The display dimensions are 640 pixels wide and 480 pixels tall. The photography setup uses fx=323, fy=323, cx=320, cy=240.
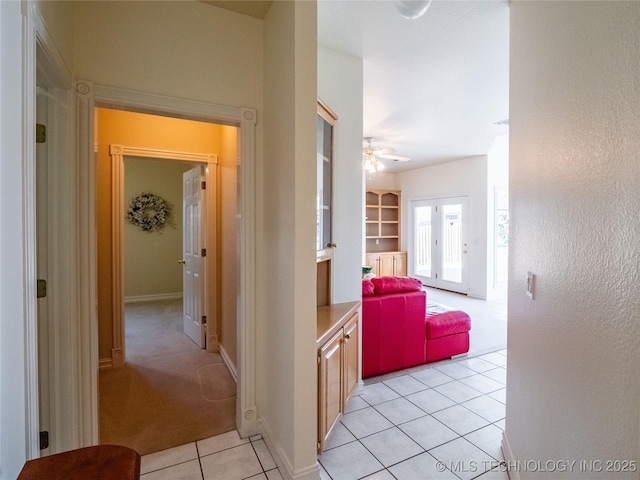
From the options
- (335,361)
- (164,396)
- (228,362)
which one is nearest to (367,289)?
(335,361)

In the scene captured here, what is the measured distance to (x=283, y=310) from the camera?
1805 mm

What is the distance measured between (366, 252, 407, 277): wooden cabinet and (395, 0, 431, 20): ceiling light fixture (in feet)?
19.4

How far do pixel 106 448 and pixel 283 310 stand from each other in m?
1.00

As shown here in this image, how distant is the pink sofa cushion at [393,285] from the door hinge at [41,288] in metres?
2.33

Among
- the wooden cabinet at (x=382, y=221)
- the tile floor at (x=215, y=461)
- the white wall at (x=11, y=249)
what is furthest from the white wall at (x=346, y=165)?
the wooden cabinet at (x=382, y=221)

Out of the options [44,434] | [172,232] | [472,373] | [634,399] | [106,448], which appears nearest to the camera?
[634,399]

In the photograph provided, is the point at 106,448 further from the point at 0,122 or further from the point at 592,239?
the point at 592,239

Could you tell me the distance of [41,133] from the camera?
158cm

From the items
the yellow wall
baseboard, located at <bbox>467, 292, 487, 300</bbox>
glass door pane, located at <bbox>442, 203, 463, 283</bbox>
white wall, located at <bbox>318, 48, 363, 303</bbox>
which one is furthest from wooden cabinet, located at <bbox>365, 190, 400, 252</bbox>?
the yellow wall

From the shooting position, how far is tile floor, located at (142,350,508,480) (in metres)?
1.80

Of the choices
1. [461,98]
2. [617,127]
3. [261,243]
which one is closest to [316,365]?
[261,243]

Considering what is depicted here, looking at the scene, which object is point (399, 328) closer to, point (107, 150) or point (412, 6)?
point (412, 6)

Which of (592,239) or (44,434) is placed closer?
(592,239)

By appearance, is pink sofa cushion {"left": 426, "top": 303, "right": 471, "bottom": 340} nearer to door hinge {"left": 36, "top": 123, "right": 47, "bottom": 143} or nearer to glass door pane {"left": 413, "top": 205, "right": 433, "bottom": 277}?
door hinge {"left": 36, "top": 123, "right": 47, "bottom": 143}
